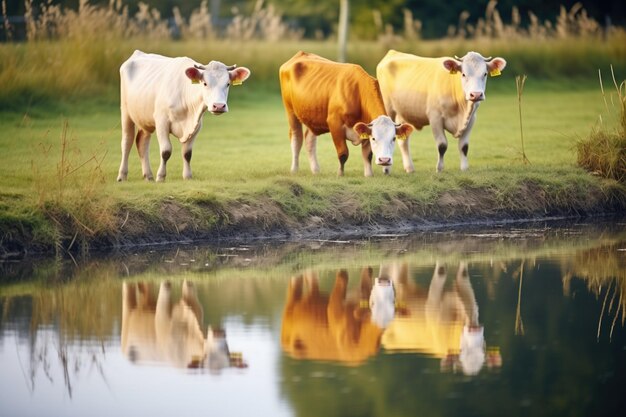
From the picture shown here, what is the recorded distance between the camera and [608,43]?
34.0 meters

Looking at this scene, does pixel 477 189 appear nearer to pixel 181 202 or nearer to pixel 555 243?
pixel 555 243

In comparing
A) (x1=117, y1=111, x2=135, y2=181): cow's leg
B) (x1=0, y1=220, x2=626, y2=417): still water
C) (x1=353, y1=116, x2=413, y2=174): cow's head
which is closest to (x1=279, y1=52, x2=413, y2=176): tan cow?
(x1=353, y1=116, x2=413, y2=174): cow's head

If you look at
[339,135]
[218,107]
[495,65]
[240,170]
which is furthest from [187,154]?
[495,65]

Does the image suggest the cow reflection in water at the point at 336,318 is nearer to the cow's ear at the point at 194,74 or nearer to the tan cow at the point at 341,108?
the tan cow at the point at 341,108

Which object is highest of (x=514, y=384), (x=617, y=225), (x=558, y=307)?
(x=514, y=384)

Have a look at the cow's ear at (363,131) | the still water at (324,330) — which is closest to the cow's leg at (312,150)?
the cow's ear at (363,131)

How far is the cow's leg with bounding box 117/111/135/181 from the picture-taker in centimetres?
1720

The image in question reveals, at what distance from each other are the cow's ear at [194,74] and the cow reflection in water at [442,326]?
4126 millimetres

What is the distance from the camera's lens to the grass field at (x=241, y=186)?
14148 millimetres

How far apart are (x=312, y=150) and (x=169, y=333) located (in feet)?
25.2

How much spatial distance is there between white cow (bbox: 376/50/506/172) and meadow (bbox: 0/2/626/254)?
1.78ft

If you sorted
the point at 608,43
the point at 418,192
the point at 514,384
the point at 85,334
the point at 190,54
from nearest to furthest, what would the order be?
the point at 514,384
the point at 85,334
the point at 418,192
the point at 190,54
the point at 608,43

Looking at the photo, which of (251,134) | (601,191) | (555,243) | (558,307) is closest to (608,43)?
(251,134)

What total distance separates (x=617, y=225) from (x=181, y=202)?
536cm
